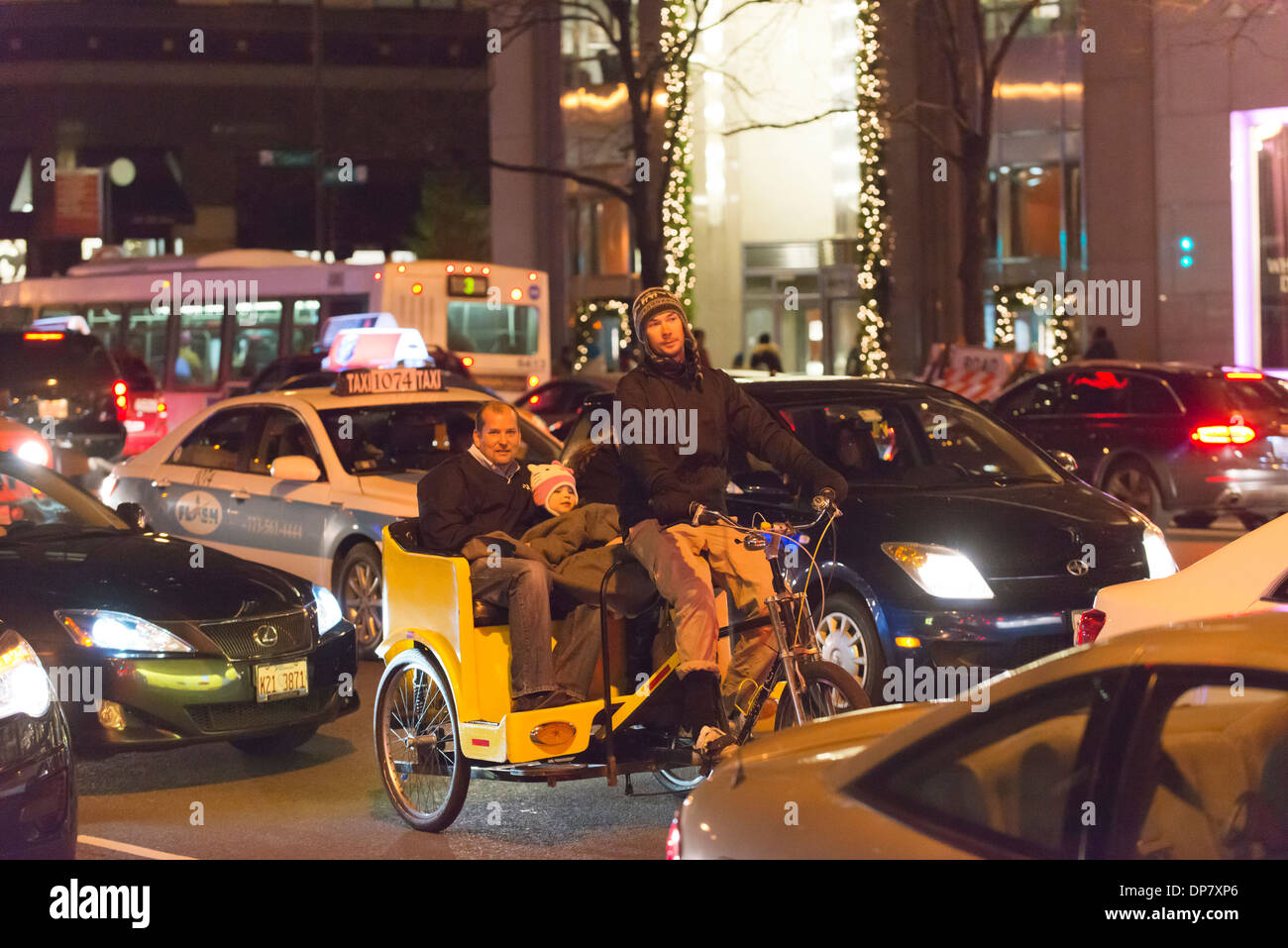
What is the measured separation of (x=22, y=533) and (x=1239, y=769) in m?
6.69

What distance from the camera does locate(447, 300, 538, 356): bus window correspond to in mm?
25203

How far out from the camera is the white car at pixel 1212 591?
5.72 metres

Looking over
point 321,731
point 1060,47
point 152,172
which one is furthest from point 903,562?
point 152,172

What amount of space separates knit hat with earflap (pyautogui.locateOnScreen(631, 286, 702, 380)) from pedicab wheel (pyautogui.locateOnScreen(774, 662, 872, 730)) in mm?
1256

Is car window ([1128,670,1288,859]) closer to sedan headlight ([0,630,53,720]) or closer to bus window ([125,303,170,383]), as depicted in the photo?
sedan headlight ([0,630,53,720])

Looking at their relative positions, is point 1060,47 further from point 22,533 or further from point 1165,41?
point 22,533

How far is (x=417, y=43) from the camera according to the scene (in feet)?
252

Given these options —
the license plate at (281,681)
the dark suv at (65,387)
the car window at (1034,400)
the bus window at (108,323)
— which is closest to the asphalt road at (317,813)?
the license plate at (281,681)

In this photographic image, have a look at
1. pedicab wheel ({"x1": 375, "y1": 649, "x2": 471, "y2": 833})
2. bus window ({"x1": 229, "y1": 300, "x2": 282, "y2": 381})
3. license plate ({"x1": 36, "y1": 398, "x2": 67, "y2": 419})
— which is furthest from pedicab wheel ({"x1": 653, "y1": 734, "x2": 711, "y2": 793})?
bus window ({"x1": 229, "y1": 300, "x2": 282, "y2": 381})

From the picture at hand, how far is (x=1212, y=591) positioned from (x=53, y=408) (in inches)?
663

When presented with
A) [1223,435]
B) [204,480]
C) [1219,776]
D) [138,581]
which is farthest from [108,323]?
[1219,776]

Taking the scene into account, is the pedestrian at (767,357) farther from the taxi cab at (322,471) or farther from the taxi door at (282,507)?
the taxi door at (282,507)

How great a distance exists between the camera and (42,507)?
8.90 metres
